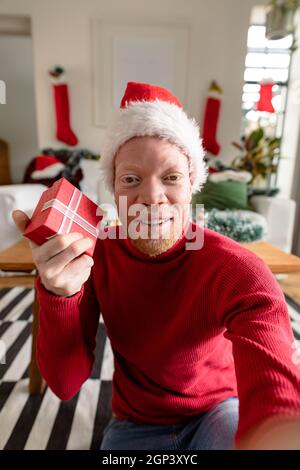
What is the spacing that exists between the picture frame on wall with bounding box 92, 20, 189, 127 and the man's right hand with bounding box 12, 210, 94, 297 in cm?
266

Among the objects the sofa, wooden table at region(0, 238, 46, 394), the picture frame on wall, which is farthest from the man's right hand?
the picture frame on wall

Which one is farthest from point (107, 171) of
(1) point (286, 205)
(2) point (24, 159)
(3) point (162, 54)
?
(2) point (24, 159)

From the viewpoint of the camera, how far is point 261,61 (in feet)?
9.65

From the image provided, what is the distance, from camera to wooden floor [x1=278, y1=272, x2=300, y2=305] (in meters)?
1.76

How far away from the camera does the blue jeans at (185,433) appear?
53 cm

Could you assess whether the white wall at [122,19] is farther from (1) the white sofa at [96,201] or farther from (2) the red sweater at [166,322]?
(2) the red sweater at [166,322]

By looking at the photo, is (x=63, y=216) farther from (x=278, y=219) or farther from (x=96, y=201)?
(x=278, y=219)

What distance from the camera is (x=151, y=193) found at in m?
0.50

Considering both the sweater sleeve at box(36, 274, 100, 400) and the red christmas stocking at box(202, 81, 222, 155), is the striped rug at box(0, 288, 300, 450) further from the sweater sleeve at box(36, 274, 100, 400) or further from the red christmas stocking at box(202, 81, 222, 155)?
the red christmas stocking at box(202, 81, 222, 155)

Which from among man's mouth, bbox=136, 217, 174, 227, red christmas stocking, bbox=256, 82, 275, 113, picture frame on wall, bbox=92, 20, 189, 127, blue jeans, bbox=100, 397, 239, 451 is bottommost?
blue jeans, bbox=100, 397, 239, 451

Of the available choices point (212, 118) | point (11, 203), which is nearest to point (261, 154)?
point (212, 118)

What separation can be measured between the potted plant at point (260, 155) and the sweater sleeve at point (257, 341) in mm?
2341

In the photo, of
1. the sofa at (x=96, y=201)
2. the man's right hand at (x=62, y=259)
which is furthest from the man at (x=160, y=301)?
the sofa at (x=96, y=201)
